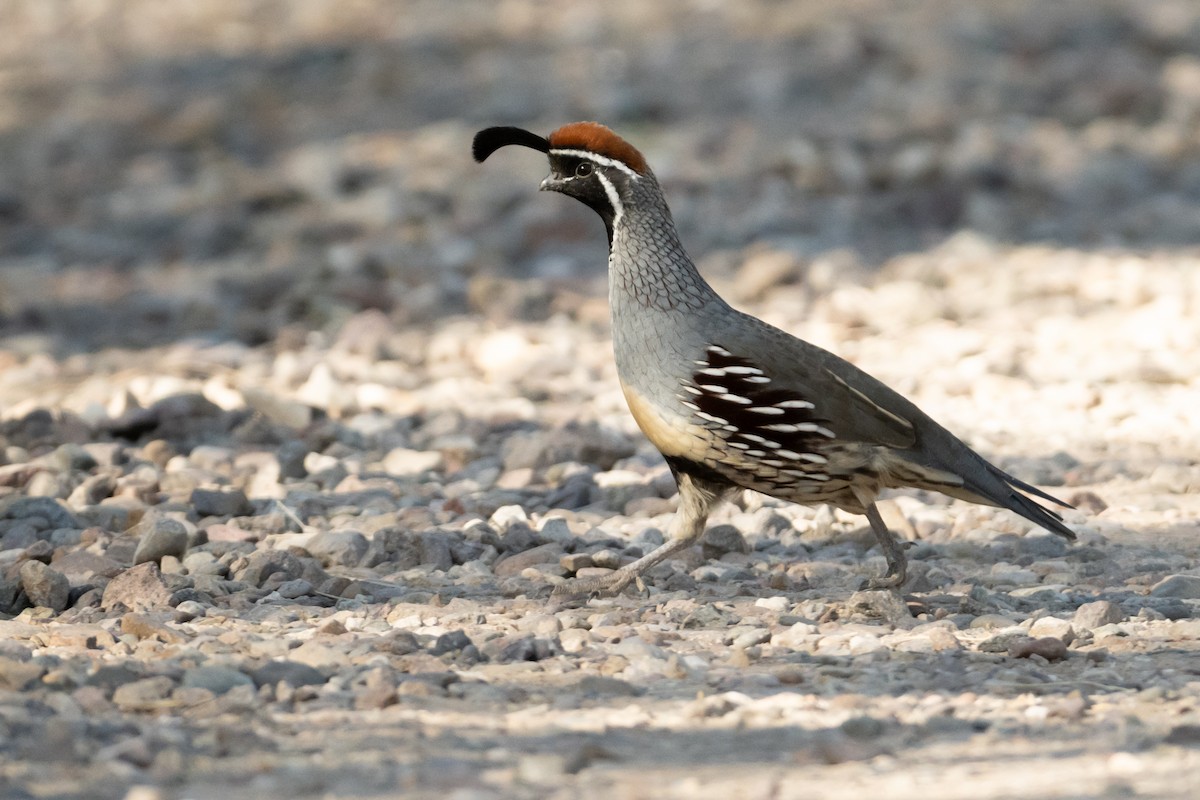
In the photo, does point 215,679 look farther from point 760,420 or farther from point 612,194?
point 612,194

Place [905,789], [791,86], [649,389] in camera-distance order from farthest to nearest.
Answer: [791,86], [649,389], [905,789]

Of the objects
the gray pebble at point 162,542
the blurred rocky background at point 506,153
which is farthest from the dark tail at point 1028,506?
the blurred rocky background at point 506,153

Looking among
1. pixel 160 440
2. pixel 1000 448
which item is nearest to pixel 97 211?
pixel 160 440

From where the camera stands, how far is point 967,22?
1656 centimetres

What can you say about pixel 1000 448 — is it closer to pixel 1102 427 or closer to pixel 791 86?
pixel 1102 427

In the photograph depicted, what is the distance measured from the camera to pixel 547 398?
9234 mm

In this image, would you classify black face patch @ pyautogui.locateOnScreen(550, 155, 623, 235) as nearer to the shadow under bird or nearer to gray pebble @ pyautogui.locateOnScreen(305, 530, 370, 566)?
the shadow under bird

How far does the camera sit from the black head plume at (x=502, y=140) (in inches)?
264

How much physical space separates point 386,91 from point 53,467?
27.9ft

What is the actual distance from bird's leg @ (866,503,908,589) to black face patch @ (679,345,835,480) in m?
0.31

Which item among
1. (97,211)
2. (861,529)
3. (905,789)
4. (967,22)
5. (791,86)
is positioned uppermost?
(967,22)

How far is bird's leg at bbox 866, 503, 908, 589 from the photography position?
6098 millimetres

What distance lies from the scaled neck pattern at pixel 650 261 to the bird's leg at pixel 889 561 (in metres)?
1.01

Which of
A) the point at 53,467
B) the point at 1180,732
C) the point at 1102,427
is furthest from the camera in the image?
the point at 1102,427
